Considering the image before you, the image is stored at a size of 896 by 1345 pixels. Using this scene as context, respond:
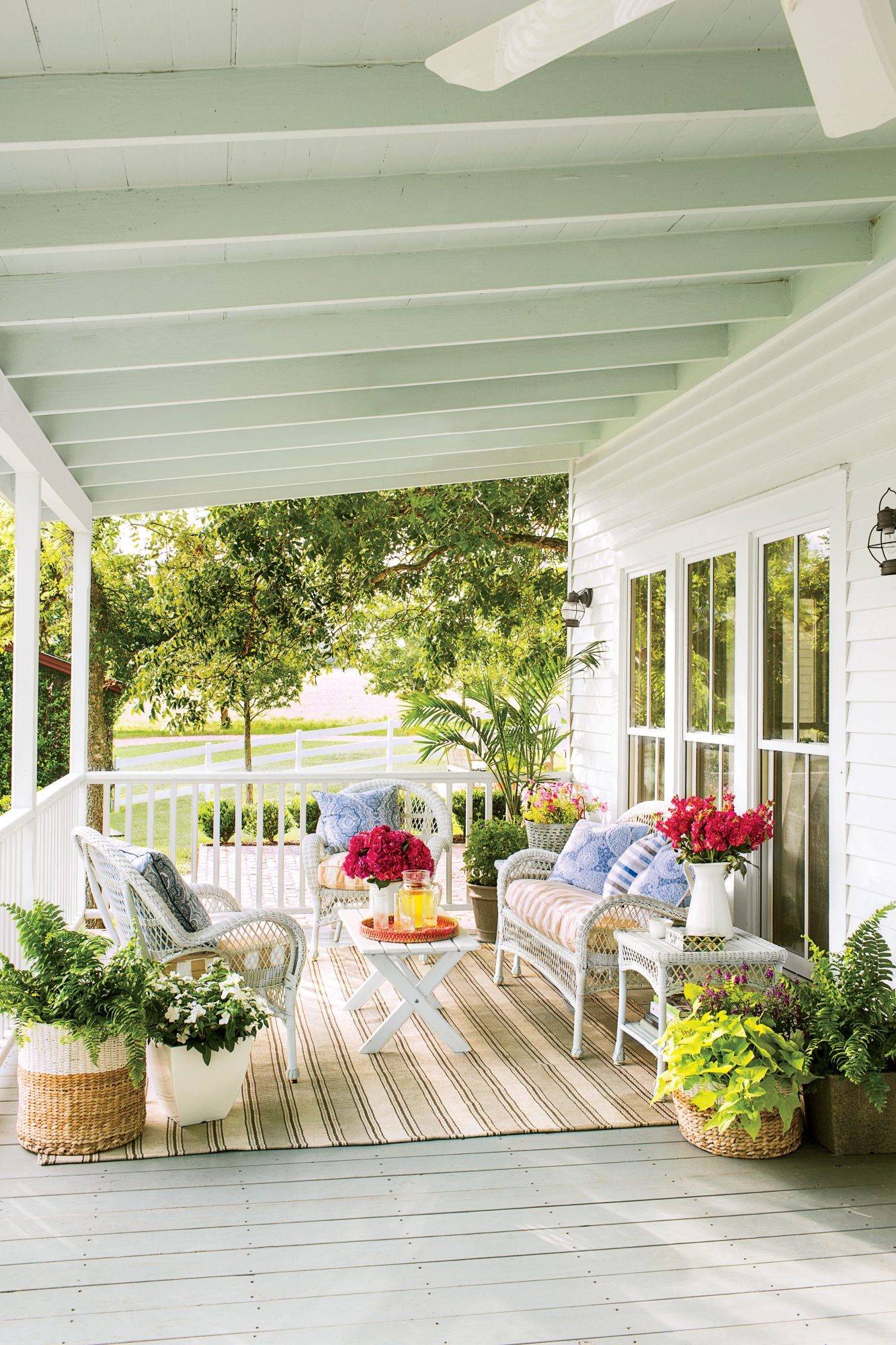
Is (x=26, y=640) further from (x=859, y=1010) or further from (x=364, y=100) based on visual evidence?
(x=859, y=1010)

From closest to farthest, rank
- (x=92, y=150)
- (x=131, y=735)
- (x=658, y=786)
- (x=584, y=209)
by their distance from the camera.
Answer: (x=92, y=150) < (x=584, y=209) < (x=658, y=786) < (x=131, y=735)

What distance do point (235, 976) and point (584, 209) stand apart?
9.89 feet

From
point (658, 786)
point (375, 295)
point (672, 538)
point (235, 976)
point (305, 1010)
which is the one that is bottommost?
point (305, 1010)

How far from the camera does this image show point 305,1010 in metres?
5.15

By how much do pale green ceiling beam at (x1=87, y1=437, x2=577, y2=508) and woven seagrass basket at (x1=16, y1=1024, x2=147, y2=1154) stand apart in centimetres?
354

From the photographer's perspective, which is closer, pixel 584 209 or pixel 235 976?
pixel 584 209

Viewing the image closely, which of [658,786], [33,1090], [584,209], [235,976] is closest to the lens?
[584,209]

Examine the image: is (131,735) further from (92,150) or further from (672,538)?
(92,150)

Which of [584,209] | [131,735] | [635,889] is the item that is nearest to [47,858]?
[635,889]

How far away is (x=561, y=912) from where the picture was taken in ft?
15.5

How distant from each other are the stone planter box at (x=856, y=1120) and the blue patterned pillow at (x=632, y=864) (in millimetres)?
1362

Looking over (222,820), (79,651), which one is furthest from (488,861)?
(222,820)

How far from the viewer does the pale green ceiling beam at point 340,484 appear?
688cm

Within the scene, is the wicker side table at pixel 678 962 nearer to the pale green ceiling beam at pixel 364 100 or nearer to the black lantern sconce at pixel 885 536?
the black lantern sconce at pixel 885 536
